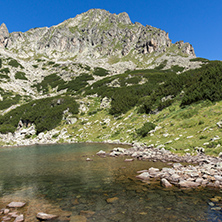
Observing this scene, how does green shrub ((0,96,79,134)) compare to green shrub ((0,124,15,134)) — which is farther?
green shrub ((0,96,79,134))

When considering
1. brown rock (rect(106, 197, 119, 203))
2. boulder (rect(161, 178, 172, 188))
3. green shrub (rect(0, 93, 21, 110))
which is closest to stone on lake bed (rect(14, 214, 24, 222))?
brown rock (rect(106, 197, 119, 203))

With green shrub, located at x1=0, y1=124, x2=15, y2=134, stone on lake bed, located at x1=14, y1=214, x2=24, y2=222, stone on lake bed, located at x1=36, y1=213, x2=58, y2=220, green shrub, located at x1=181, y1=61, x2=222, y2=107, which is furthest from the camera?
green shrub, located at x1=0, y1=124, x2=15, y2=134

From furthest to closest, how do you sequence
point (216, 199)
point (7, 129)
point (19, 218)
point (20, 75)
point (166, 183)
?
point (20, 75), point (7, 129), point (166, 183), point (216, 199), point (19, 218)

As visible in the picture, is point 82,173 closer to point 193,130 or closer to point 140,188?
point 140,188

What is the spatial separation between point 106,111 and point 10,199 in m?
49.5

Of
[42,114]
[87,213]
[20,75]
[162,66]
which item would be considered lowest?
[87,213]

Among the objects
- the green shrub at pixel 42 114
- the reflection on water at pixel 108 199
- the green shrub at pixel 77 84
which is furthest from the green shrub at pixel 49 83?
the reflection on water at pixel 108 199

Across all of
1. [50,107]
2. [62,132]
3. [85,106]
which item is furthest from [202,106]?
[50,107]

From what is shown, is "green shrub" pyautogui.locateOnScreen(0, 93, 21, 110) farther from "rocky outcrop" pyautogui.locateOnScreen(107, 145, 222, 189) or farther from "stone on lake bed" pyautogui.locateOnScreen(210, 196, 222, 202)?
"stone on lake bed" pyautogui.locateOnScreen(210, 196, 222, 202)

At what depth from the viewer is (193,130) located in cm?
2120

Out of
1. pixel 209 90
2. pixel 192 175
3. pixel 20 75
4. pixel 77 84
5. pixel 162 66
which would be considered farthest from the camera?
pixel 20 75

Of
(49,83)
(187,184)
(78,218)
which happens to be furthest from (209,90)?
(49,83)

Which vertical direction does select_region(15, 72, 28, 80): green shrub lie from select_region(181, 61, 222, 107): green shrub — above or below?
above

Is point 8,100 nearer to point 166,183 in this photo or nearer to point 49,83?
point 49,83
